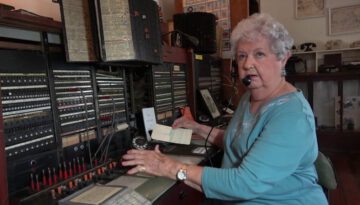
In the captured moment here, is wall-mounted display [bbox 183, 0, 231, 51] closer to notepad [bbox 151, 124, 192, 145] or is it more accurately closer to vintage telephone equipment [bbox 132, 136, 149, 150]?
notepad [bbox 151, 124, 192, 145]

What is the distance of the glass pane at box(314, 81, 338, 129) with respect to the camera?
13.1 feet

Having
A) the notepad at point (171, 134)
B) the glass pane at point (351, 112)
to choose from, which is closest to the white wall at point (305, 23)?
the glass pane at point (351, 112)

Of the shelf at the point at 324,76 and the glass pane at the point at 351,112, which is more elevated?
the shelf at the point at 324,76

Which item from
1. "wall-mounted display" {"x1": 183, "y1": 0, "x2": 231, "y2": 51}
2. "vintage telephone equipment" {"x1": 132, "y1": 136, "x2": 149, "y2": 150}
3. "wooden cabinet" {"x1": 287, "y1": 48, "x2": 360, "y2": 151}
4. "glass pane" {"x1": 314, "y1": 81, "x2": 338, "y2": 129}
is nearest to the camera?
"vintage telephone equipment" {"x1": 132, "y1": 136, "x2": 149, "y2": 150}

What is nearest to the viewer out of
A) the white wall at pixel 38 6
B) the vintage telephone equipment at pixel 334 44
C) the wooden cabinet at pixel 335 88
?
the white wall at pixel 38 6

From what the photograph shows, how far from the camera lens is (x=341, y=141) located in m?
3.68

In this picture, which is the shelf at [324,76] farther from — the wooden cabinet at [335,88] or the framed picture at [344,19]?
the framed picture at [344,19]

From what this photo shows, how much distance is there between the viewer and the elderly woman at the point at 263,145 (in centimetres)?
98

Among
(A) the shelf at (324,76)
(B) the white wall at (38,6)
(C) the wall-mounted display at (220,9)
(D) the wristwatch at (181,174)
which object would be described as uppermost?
(C) the wall-mounted display at (220,9)

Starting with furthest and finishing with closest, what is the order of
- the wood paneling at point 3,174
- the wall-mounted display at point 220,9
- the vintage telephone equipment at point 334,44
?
1. the vintage telephone equipment at point 334,44
2. the wall-mounted display at point 220,9
3. the wood paneling at point 3,174

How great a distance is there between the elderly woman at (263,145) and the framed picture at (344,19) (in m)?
3.16

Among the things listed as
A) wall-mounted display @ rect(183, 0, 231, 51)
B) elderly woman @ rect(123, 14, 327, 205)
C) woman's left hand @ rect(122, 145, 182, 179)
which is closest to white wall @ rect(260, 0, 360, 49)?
wall-mounted display @ rect(183, 0, 231, 51)

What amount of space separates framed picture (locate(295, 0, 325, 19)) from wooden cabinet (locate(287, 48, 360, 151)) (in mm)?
513

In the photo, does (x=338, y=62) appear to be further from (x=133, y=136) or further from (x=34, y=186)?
(x=34, y=186)
